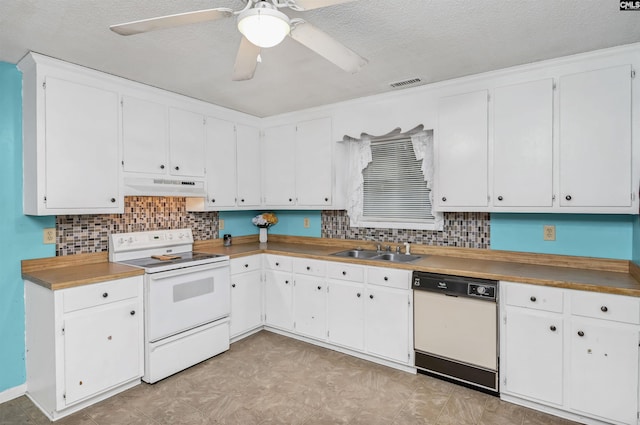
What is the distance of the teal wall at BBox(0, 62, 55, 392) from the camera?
2.53 meters

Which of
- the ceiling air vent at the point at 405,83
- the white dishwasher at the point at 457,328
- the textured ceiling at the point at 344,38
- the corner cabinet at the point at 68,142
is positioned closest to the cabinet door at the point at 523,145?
the textured ceiling at the point at 344,38

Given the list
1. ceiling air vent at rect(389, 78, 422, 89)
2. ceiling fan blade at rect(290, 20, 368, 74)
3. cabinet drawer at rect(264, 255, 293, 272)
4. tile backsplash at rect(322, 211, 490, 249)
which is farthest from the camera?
cabinet drawer at rect(264, 255, 293, 272)

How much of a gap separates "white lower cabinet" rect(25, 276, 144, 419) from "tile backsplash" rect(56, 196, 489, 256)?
1.67 ft

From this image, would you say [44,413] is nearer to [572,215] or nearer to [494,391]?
[494,391]

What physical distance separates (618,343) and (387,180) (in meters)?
2.25

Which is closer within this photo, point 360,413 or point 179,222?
point 360,413

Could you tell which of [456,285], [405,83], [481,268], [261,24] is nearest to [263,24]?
[261,24]

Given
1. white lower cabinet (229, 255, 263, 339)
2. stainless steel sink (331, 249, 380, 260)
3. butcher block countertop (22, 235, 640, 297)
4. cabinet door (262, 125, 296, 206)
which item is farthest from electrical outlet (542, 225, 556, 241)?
white lower cabinet (229, 255, 263, 339)

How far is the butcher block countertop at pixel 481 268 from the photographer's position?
225cm

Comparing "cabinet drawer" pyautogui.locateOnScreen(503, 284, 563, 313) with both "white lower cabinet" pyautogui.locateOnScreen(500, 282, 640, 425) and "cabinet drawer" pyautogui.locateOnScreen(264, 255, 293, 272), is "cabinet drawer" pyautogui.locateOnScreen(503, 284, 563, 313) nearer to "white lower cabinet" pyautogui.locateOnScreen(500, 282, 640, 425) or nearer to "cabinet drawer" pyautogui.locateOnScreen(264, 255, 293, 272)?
"white lower cabinet" pyautogui.locateOnScreen(500, 282, 640, 425)

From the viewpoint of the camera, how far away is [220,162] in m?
3.76

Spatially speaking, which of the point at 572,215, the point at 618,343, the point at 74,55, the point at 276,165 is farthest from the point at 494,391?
the point at 74,55

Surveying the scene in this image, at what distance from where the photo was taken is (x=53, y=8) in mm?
1846

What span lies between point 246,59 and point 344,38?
771mm
